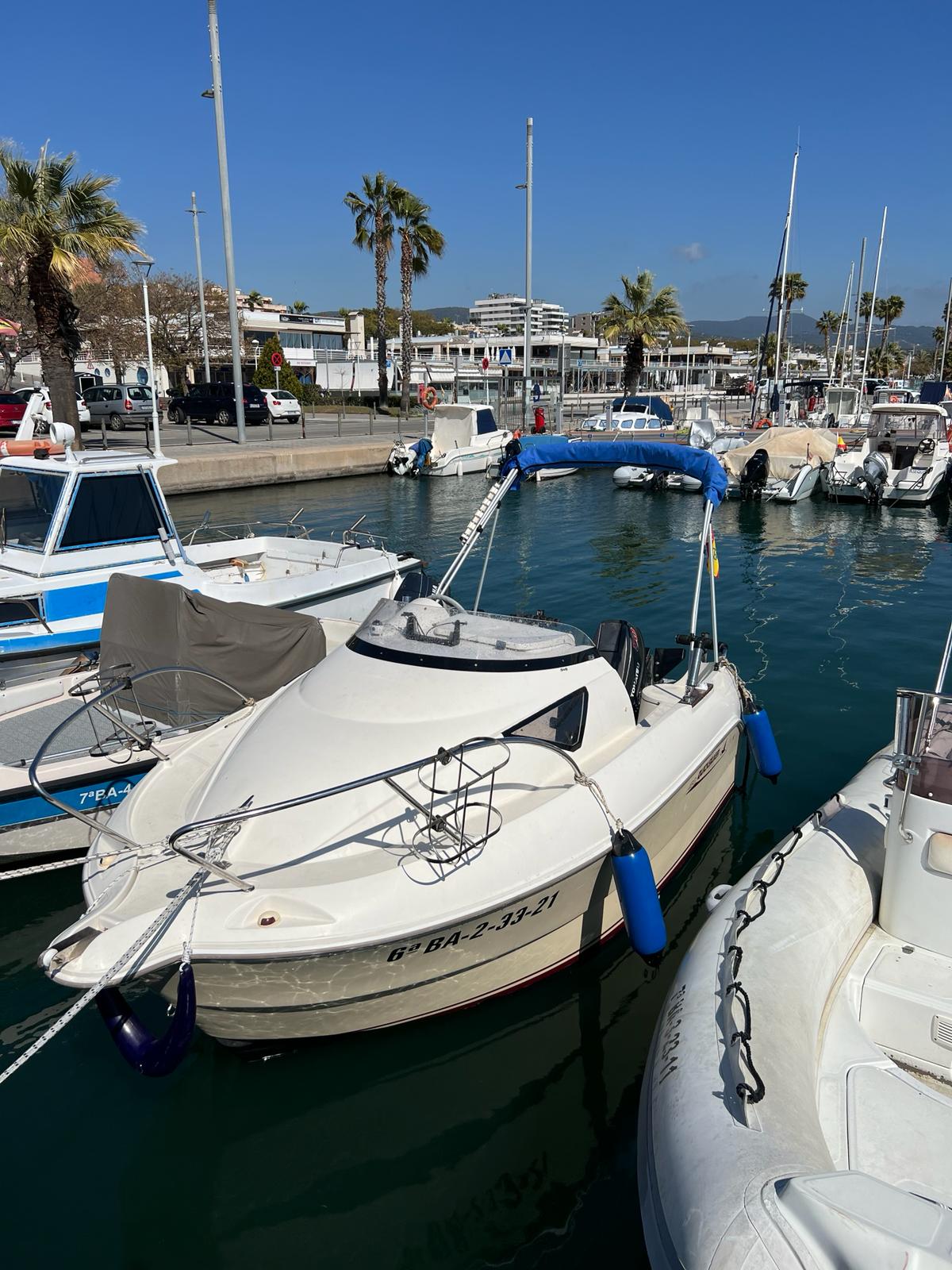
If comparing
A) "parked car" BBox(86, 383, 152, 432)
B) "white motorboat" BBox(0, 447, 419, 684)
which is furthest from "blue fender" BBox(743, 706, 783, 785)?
"parked car" BBox(86, 383, 152, 432)

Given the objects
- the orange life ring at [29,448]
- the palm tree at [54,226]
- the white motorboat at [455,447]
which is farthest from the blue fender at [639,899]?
the white motorboat at [455,447]

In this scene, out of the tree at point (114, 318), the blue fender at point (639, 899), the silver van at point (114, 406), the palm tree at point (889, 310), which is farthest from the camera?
the palm tree at point (889, 310)

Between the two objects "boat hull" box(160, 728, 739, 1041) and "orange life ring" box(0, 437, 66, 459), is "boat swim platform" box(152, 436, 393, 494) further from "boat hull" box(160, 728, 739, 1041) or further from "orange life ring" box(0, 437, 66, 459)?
"boat hull" box(160, 728, 739, 1041)

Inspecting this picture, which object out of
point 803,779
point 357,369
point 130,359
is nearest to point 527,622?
point 803,779

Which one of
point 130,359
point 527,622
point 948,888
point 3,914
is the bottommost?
point 3,914

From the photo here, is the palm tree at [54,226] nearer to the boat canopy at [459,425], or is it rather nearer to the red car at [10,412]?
the red car at [10,412]

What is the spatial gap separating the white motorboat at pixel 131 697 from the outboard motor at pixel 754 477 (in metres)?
21.6

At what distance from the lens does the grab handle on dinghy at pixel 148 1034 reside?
407 centimetres

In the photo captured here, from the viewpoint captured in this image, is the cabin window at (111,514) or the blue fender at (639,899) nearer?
the blue fender at (639,899)

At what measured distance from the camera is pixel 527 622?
21.3 ft

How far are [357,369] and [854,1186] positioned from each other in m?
59.2

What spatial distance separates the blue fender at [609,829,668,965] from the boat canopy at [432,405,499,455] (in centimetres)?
2881

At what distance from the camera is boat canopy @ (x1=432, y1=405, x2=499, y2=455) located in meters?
32.9

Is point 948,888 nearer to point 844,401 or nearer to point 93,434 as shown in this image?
point 93,434
